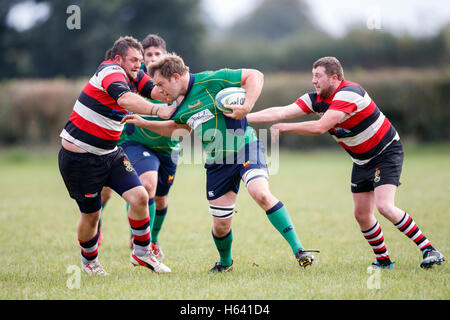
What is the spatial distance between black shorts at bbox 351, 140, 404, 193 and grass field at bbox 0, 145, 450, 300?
0.84 metres

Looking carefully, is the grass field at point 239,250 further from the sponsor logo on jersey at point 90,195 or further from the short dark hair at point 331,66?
the short dark hair at point 331,66

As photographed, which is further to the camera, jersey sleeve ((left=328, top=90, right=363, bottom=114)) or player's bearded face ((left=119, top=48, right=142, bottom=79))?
player's bearded face ((left=119, top=48, right=142, bottom=79))

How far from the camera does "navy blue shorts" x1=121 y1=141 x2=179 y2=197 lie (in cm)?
623

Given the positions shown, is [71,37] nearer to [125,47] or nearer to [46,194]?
[46,194]

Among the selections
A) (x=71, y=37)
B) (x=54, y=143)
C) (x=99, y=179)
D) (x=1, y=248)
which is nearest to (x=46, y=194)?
(x=1, y=248)

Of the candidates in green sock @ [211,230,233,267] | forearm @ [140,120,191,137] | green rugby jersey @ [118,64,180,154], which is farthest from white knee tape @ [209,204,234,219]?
green rugby jersey @ [118,64,180,154]

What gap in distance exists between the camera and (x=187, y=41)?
38.3 meters

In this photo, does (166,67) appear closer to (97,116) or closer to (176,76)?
(176,76)

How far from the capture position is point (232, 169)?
195 inches

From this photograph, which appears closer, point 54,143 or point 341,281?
point 341,281

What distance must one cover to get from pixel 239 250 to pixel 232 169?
1713 mm

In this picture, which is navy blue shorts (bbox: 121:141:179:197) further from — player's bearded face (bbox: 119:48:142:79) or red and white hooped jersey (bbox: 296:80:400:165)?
red and white hooped jersey (bbox: 296:80:400:165)
